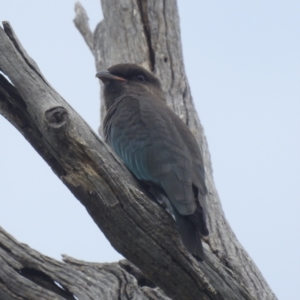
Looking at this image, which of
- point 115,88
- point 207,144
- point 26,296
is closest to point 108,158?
point 26,296

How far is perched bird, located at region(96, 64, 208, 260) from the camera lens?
3920 mm

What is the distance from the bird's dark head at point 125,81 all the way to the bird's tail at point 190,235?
7.69 ft

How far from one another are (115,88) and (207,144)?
1.15 metres

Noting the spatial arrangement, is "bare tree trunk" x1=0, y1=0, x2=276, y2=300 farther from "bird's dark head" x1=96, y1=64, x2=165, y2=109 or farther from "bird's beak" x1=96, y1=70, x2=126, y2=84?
"bird's beak" x1=96, y1=70, x2=126, y2=84

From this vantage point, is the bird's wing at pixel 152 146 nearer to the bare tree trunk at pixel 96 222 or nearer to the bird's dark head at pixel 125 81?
the bare tree trunk at pixel 96 222

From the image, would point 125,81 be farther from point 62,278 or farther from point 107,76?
point 62,278

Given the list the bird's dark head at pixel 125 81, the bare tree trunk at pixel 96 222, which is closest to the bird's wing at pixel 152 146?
the bare tree trunk at pixel 96 222

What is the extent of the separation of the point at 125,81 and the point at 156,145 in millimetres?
1513

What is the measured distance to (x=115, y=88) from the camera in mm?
6070

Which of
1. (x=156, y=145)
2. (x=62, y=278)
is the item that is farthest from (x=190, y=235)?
(x=156, y=145)

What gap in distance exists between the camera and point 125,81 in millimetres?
6090

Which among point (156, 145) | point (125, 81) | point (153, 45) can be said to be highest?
point (153, 45)

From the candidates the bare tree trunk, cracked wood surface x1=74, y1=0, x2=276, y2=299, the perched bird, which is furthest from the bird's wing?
cracked wood surface x1=74, y1=0, x2=276, y2=299

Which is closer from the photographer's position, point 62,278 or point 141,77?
point 62,278
